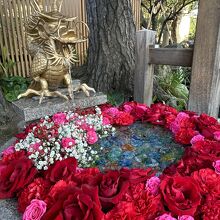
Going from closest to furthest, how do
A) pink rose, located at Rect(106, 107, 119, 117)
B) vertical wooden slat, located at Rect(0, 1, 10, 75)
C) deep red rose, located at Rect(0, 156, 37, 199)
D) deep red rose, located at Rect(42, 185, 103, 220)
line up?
deep red rose, located at Rect(42, 185, 103, 220) → deep red rose, located at Rect(0, 156, 37, 199) → pink rose, located at Rect(106, 107, 119, 117) → vertical wooden slat, located at Rect(0, 1, 10, 75)

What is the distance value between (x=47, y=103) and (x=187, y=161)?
3.19 ft

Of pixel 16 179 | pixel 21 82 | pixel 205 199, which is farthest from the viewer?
pixel 21 82

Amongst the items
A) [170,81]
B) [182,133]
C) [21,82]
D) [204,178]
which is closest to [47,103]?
[182,133]

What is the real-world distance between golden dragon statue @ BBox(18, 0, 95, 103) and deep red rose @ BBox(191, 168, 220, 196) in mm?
996

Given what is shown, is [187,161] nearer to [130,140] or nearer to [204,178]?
[204,178]

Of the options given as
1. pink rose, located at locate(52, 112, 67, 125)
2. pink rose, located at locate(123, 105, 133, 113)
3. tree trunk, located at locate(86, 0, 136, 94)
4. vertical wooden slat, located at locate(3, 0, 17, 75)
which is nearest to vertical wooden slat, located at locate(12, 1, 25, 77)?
vertical wooden slat, located at locate(3, 0, 17, 75)

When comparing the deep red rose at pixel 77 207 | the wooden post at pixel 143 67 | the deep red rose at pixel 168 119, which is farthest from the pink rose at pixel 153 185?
the wooden post at pixel 143 67

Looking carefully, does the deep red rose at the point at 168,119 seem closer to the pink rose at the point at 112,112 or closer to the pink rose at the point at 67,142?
the pink rose at the point at 112,112

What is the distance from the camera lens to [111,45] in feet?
11.1

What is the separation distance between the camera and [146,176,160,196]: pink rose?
1.09 meters

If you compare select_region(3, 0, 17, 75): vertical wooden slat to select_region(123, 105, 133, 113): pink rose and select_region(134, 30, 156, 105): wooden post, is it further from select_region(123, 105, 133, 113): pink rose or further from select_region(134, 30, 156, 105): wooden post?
select_region(123, 105, 133, 113): pink rose

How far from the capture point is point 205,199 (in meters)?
1.05

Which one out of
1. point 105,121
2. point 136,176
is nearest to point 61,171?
point 136,176

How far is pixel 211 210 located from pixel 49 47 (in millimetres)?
1293
